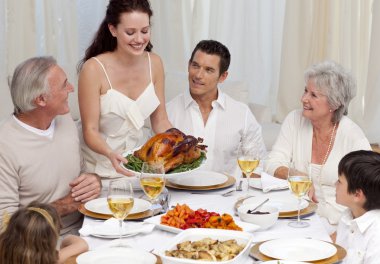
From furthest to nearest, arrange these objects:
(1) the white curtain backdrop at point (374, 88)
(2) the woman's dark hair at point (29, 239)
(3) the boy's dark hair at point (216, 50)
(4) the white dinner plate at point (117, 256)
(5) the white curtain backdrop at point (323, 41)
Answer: (5) the white curtain backdrop at point (323, 41), (1) the white curtain backdrop at point (374, 88), (3) the boy's dark hair at point (216, 50), (4) the white dinner plate at point (117, 256), (2) the woman's dark hair at point (29, 239)

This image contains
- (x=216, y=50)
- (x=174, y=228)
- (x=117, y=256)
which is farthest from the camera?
(x=216, y=50)

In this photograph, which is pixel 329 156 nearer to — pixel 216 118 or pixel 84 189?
pixel 216 118

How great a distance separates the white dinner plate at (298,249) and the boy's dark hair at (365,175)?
1.06ft

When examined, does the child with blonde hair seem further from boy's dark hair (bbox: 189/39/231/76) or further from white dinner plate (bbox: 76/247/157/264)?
boy's dark hair (bbox: 189/39/231/76)

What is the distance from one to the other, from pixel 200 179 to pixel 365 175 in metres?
0.80

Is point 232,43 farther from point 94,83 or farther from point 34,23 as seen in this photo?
point 94,83

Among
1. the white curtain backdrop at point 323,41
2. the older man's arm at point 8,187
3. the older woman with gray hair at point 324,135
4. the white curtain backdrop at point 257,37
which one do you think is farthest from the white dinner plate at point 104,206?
the white curtain backdrop at point 323,41

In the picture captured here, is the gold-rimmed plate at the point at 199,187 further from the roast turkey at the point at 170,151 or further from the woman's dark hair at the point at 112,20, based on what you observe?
the woman's dark hair at the point at 112,20

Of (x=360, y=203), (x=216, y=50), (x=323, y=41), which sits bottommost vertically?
(x=360, y=203)

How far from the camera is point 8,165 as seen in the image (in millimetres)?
2736

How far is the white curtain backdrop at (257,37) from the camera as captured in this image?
5.57m

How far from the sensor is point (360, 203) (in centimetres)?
244

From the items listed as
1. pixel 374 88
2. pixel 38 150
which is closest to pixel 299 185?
pixel 38 150

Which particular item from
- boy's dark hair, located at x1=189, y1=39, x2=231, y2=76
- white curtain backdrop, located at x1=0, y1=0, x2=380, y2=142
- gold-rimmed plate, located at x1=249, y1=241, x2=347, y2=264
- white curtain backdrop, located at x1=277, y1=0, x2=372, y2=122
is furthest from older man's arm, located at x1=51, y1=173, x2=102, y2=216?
white curtain backdrop, located at x1=277, y1=0, x2=372, y2=122
